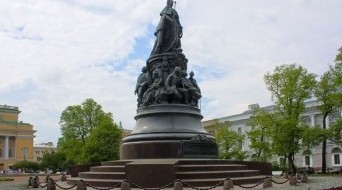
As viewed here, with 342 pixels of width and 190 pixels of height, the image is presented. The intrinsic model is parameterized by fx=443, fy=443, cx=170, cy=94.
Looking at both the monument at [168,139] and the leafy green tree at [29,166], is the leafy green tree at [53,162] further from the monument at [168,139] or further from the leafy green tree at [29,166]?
the monument at [168,139]

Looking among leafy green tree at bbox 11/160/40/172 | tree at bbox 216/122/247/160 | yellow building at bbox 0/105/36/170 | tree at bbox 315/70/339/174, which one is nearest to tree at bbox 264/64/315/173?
tree at bbox 315/70/339/174

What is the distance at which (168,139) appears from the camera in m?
21.0

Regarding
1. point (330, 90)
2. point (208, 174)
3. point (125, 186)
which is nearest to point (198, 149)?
point (208, 174)

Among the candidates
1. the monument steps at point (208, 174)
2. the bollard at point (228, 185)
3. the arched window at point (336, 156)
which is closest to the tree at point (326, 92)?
the arched window at point (336, 156)

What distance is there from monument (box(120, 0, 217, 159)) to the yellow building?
7662 cm

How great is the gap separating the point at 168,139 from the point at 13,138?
8195 cm

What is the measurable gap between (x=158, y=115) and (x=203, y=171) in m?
5.05

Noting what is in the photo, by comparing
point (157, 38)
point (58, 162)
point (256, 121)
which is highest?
point (157, 38)

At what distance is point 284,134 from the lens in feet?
129

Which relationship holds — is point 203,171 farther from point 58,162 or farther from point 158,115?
point 58,162

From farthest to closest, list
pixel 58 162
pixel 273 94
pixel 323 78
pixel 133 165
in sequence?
1. pixel 58 162
2. pixel 273 94
3. pixel 323 78
4. pixel 133 165

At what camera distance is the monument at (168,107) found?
20891mm

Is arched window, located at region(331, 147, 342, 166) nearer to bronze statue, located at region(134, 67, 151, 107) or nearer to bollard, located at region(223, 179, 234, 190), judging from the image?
bronze statue, located at region(134, 67, 151, 107)

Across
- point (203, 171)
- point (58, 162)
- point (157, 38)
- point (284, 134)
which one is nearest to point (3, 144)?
point (58, 162)
